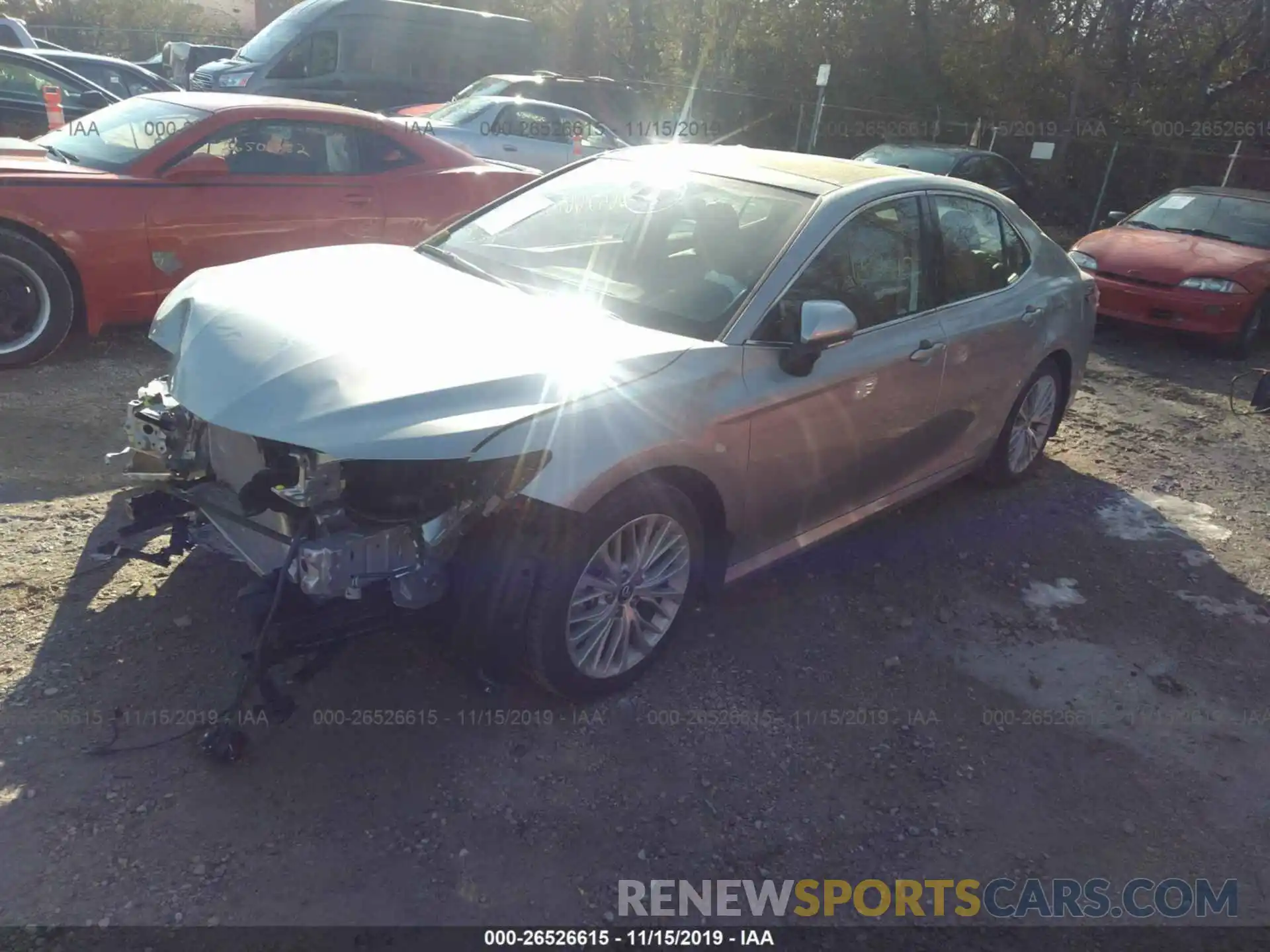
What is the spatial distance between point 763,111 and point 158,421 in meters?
19.4

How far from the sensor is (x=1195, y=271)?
877 cm

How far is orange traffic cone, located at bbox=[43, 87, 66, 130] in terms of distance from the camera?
9.45m

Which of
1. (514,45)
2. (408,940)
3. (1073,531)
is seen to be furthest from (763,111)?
(408,940)

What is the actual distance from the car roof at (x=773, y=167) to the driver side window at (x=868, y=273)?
0.59 feet

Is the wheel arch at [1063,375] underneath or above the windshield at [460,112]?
underneath

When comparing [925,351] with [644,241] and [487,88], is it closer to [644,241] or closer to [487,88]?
[644,241]

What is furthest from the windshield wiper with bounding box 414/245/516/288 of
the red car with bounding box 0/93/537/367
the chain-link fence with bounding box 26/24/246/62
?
the chain-link fence with bounding box 26/24/246/62

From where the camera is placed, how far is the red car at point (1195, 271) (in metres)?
8.67

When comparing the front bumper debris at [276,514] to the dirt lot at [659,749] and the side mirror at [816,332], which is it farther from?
the side mirror at [816,332]

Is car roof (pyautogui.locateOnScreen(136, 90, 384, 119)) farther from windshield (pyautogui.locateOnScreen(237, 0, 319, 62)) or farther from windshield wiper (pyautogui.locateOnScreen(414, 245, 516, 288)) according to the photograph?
windshield (pyautogui.locateOnScreen(237, 0, 319, 62))

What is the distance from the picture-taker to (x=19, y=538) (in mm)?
3891

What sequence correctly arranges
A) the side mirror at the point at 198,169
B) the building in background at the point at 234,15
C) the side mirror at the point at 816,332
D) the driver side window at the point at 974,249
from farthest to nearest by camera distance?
the building in background at the point at 234,15, the side mirror at the point at 198,169, the driver side window at the point at 974,249, the side mirror at the point at 816,332

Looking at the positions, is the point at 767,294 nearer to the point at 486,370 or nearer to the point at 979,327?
the point at 486,370

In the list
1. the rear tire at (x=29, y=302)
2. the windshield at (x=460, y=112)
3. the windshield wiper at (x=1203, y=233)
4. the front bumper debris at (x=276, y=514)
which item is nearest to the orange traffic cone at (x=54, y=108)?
the windshield at (x=460, y=112)
